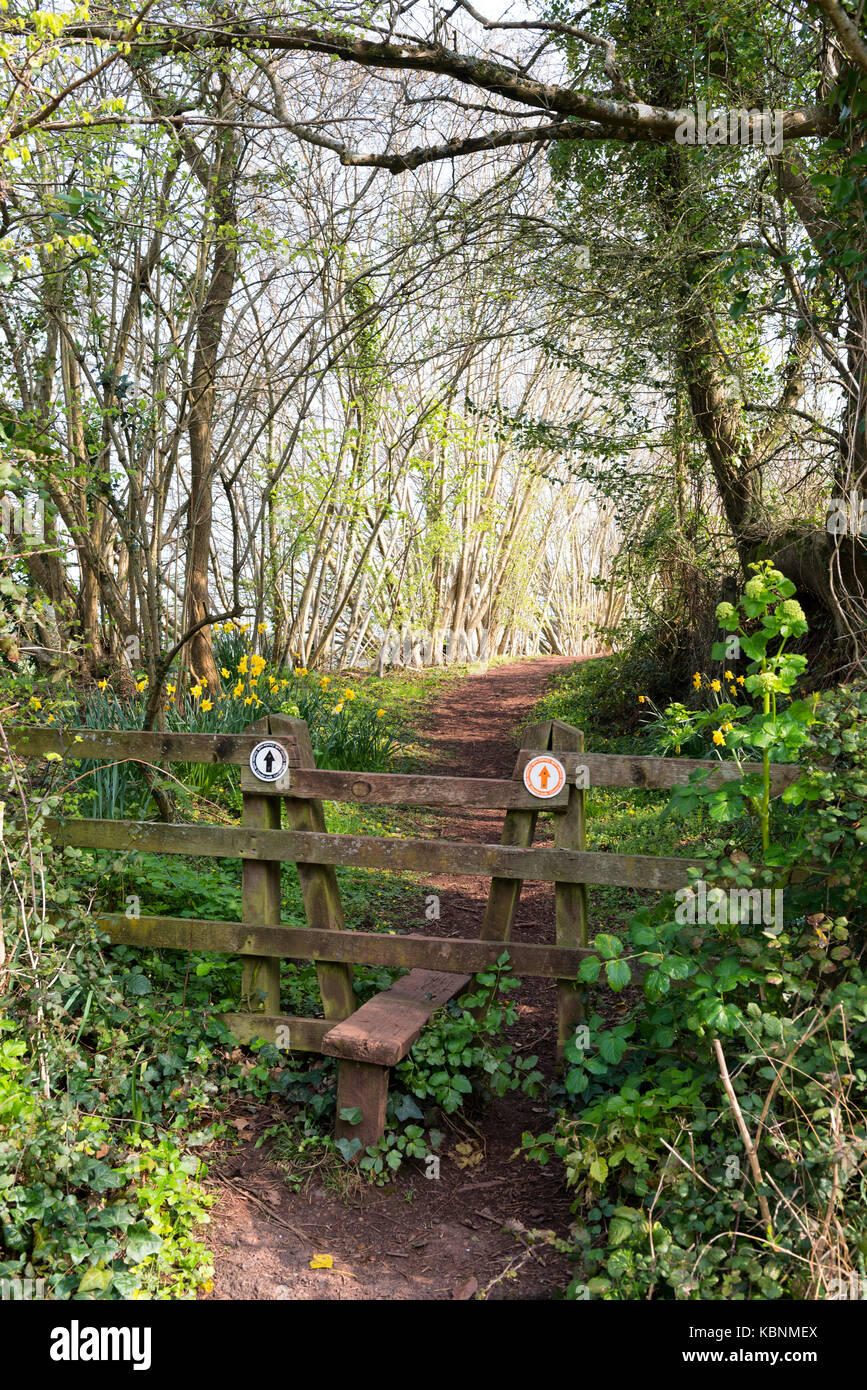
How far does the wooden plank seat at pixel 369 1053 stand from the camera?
310 cm

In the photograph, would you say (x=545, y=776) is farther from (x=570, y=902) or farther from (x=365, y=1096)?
(x=365, y=1096)

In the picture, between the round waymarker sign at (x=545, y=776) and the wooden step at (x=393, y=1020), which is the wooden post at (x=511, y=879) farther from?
the wooden step at (x=393, y=1020)

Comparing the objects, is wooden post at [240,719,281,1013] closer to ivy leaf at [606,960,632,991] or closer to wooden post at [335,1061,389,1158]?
wooden post at [335,1061,389,1158]

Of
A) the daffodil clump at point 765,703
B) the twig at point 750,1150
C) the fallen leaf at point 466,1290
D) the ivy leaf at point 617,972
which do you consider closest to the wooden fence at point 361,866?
the daffodil clump at point 765,703

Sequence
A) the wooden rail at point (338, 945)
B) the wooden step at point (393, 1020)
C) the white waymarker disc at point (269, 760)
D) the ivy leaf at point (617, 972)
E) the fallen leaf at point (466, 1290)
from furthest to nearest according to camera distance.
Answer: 1. the white waymarker disc at point (269, 760)
2. the wooden rail at point (338, 945)
3. the wooden step at point (393, 1020)
4. the ivy leaf at point (617, 972)
5. the fallen leaf at point (466, 1290)

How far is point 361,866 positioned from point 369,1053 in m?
0.72

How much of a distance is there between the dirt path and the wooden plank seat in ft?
0.66

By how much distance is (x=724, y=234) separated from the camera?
634cm

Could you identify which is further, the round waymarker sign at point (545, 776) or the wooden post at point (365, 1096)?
the round waymarker sign at point (545, 776)

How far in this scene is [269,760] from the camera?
3.64 meters

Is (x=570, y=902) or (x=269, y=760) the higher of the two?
(x=269, y=760)

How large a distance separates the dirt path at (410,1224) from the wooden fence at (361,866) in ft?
0.84

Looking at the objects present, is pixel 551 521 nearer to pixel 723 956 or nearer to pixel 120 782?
pixel 120 782

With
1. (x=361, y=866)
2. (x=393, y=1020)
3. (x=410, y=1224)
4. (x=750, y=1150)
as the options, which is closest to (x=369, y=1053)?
(x=393, y=1020)
